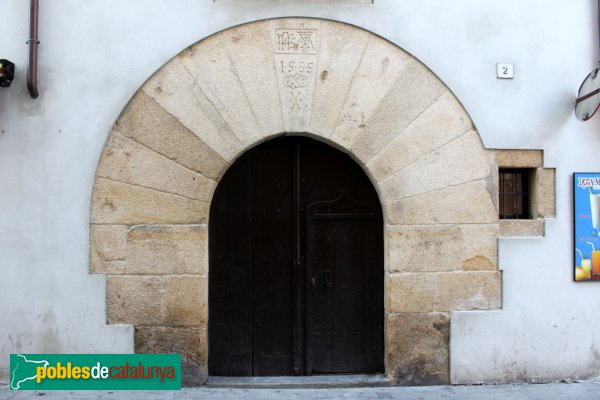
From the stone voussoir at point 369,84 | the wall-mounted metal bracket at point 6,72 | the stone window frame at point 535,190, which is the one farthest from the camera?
the stone window frame at point 535,190

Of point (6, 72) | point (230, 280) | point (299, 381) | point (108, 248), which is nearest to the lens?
point (6, 72)

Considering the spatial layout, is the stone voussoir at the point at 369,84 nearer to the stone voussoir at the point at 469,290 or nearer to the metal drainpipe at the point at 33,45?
the stone voussoir at the point at 469,290

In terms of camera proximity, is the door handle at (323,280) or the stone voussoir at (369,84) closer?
the stone voussoir at (369,84)

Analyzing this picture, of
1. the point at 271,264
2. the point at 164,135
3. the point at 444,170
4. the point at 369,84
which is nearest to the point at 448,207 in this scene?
the point at 444,170

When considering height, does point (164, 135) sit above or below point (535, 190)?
above

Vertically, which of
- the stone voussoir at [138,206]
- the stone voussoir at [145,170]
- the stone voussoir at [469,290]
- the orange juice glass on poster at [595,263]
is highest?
the stone voussoir at [145,170]

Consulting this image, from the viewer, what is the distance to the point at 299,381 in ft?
18.1

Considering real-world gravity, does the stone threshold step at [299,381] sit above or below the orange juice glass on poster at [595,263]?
below

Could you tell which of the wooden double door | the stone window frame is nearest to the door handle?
the wooden double door

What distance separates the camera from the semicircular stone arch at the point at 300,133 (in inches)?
209

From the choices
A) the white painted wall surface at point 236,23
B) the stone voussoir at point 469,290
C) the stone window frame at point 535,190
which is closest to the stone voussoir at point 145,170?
the white painted wall surface at point 236,23
